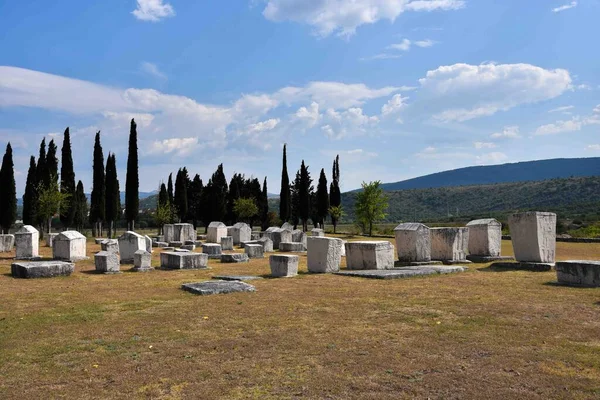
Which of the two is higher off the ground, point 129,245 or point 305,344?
point 129,245

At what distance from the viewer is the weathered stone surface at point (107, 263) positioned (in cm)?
1566

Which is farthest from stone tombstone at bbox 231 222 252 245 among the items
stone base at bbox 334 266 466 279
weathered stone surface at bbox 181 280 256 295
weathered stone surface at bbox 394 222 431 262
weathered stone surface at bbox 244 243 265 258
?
weathered stone surface at bbox 181 280 256 295

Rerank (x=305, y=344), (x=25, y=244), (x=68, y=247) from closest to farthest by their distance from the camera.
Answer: (x=305, y=344)
(x=68, y=247)
(x=25, y=244)

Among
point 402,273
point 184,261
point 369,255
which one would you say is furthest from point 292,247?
point 402,273

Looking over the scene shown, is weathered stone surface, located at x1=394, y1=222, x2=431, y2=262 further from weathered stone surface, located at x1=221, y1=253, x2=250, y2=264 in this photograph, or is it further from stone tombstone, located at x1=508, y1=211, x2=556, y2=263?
weathered stone surface, located at x1=221, y1=253, x2=250, y2=264

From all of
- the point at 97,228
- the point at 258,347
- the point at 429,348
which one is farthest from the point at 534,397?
the point at 97,228

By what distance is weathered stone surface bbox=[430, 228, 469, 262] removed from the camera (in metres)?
17.8

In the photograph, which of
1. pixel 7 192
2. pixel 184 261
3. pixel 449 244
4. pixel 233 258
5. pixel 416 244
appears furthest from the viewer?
pixel 7 192

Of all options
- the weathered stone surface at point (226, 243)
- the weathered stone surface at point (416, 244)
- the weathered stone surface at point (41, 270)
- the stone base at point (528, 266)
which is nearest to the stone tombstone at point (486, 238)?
the stone base at point (528, 266)

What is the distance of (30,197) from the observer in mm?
40656

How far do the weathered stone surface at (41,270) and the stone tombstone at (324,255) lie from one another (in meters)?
7.43

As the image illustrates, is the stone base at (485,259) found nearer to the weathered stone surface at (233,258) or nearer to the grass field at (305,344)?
the grass field at (305,344)

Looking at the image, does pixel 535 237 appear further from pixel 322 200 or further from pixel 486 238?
pixel 322 200

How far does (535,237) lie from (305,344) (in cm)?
1150
